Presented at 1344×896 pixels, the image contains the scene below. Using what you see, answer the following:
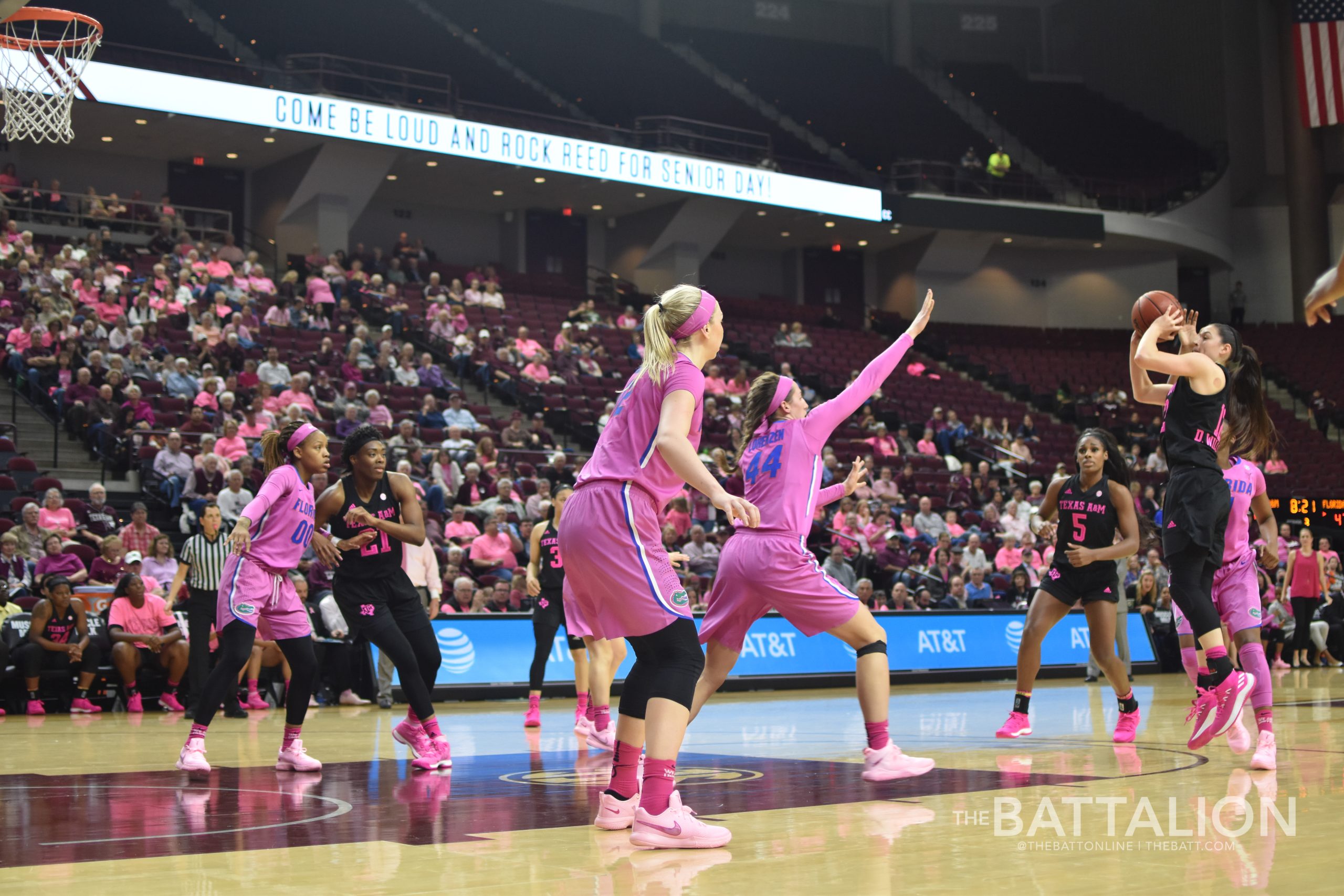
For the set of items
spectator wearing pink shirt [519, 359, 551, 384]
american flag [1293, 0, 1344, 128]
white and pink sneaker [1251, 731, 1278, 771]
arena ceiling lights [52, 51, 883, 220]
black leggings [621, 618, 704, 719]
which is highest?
american flag [1293, 0, 1344, 128]

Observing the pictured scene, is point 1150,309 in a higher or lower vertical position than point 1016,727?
higher

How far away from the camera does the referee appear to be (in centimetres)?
1159

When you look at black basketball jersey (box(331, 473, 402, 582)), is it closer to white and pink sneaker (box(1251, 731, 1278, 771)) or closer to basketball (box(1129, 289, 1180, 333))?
basketball (box(1129, 289, 1180, 333))

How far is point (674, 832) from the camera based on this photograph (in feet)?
14.0

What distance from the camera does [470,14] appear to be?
32.1m

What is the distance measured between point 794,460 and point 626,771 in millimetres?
1871

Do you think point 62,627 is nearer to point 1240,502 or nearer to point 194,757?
point 194,757

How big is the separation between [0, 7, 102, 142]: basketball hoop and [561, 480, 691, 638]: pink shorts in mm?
9106

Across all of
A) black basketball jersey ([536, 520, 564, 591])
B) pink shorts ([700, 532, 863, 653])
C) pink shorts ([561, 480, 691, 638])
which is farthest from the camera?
black basketball jersey ([536, 520, 564, 591])

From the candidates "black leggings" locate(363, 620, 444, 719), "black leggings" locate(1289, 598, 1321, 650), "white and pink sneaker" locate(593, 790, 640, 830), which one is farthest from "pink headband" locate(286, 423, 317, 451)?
"black leggings" locate(1289, 598, 1321, 650)

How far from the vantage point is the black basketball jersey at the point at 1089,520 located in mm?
8539

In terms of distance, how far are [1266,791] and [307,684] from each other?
478 centimetres

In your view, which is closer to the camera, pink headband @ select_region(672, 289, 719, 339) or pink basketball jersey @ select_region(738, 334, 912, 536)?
pink headband @ select_region(672, 289, 719, 339)

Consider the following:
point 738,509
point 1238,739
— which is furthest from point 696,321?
point 1238,739
